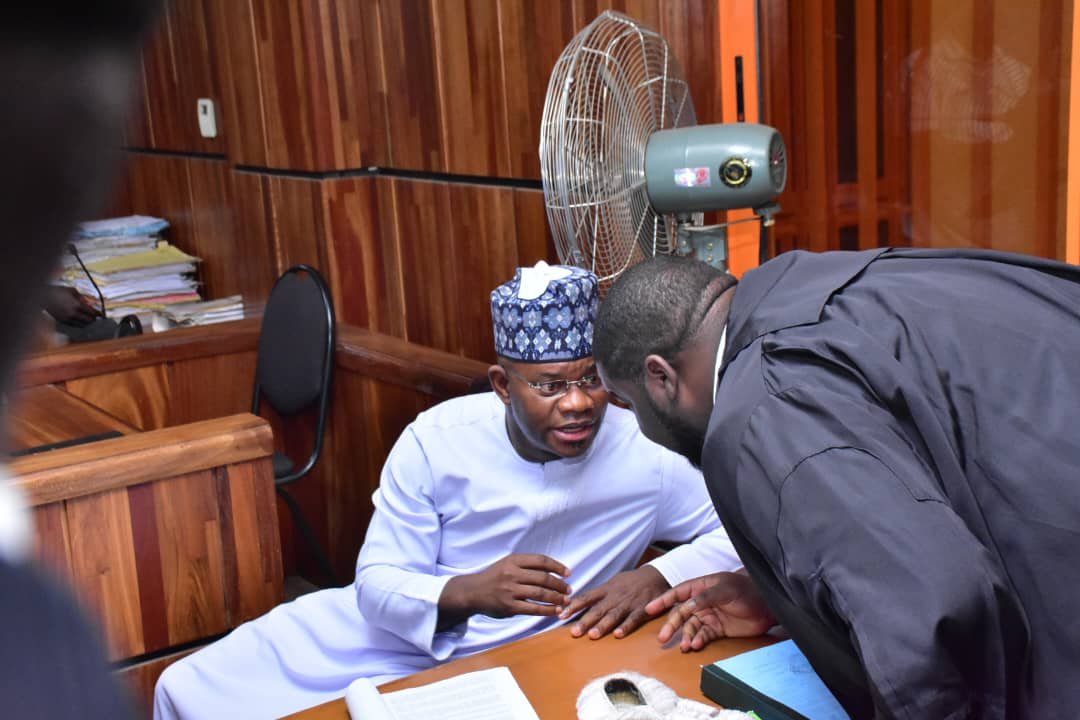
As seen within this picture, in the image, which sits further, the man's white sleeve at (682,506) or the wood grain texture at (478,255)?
the wood grain texture at (478,255)

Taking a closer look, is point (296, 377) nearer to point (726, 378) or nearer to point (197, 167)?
point (197, 167)

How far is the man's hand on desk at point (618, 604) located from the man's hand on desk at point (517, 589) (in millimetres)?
34

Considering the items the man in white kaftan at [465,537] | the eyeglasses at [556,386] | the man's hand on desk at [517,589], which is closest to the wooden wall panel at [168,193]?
the man in white kaftan at [465,537]

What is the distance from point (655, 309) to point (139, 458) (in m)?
1.24

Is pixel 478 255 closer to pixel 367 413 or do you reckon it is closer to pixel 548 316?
pixel 367 413

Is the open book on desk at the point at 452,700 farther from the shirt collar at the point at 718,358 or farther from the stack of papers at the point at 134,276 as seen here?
the stack of papers at the point at 134,276

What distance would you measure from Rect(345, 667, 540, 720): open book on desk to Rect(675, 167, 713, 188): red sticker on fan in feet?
3.23

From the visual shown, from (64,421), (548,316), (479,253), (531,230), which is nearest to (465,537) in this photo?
(548,316)

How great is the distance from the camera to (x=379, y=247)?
404 centimetres

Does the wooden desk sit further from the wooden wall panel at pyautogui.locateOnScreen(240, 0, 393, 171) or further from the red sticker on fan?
the wooden wall panel at pyautogui.locateOnScreen(240, 0, 393, 171)

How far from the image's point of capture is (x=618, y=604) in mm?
1918

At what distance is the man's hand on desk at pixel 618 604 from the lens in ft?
6.16

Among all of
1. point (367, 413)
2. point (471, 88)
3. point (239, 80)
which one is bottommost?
point (367, 413)

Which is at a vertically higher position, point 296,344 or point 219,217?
point 219,217
